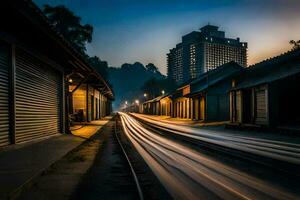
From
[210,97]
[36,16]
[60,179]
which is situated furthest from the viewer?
[210,97]

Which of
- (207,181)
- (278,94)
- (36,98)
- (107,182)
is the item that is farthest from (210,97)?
(107,182)

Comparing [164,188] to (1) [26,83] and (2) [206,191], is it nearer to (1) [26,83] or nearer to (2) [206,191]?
(2) [206,191]

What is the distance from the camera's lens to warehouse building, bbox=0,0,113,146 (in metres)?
11.0

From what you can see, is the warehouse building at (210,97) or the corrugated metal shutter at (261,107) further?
the warehouse building at (210,97)

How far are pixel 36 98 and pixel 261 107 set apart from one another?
15478mm

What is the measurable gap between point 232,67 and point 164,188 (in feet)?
140

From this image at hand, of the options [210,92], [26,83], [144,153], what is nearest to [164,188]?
[144,153]

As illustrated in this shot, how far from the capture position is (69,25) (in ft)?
227

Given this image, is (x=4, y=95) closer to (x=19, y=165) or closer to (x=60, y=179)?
(x=19, y=165)

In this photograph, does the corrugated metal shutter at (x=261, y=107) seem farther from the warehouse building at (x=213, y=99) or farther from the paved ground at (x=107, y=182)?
the paved ground at (x=107, y=182)

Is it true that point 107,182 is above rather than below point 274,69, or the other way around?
below

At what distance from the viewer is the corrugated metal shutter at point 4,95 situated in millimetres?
11609

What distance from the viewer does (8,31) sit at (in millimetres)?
11750

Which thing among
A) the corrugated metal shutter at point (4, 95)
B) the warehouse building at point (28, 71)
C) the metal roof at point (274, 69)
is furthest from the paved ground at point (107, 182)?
the metal roof at point (274, 69)
